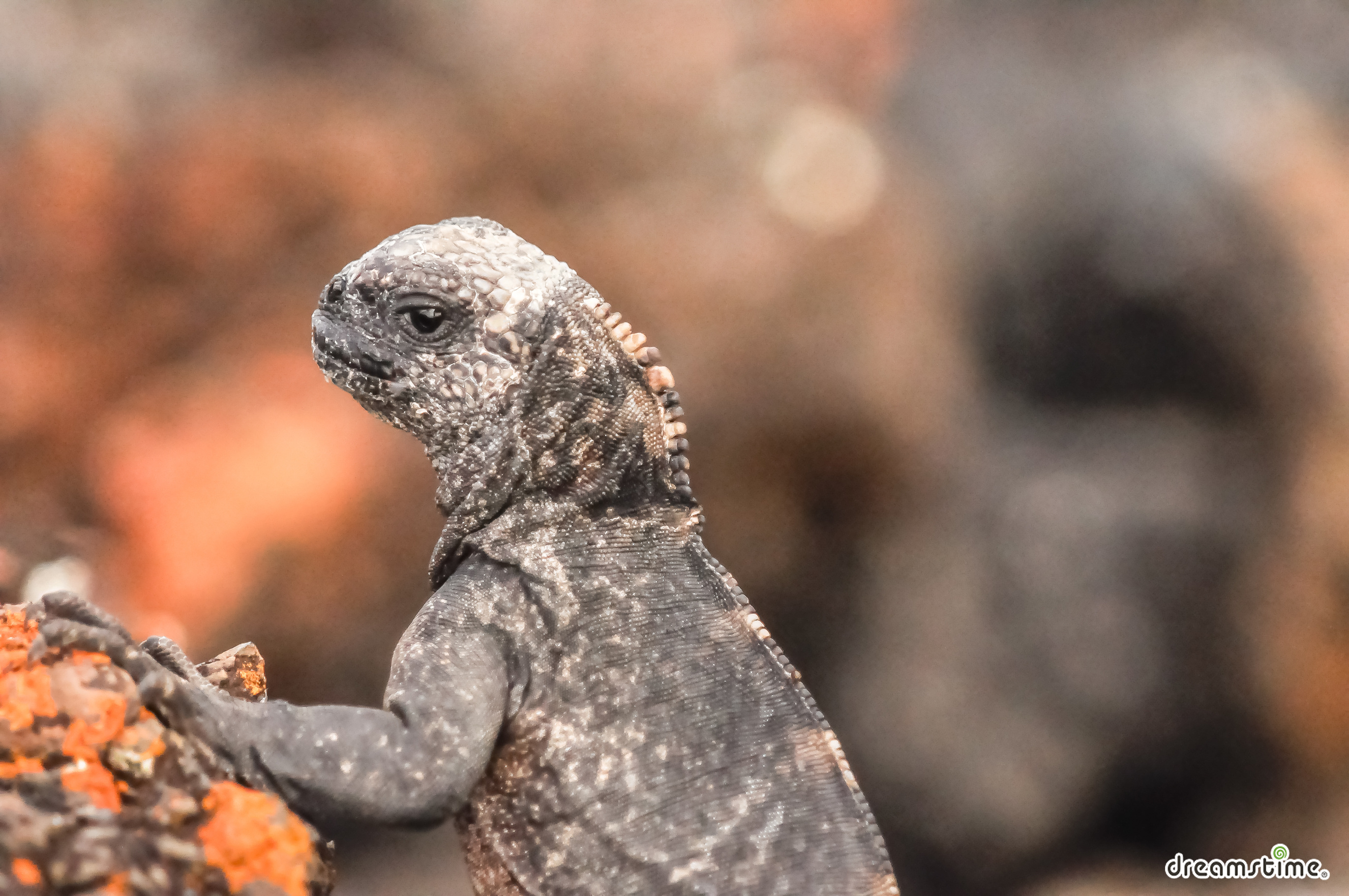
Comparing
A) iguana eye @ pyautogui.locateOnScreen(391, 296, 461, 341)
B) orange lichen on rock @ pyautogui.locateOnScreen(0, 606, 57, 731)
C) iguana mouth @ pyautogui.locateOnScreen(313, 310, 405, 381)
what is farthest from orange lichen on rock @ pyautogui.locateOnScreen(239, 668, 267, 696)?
iguana eye @ pyautogui.locateOnScreen(391, 296, 461, 341)

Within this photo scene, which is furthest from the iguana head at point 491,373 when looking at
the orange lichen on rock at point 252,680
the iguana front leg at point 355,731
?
the orange lichen on rock at point 252,680

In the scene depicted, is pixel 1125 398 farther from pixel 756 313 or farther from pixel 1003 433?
pixel 756 313

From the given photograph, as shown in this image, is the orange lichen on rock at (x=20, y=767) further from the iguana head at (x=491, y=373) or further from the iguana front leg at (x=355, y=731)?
the iguana head at (x=491, y=373)

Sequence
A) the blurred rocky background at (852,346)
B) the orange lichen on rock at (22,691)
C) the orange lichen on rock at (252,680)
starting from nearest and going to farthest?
the orange lichen on rock at (22,691) < the orange lichen on rock at (252,680) < the blurred rocky background at (852,346)

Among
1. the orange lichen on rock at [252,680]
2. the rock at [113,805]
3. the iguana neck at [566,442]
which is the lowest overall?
the rock at [113,805]

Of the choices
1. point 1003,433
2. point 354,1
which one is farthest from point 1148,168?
point 354,1

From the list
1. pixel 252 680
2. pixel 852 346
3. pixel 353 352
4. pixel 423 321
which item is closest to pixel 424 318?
pixel 423 321

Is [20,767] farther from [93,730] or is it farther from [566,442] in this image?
[566,442]
